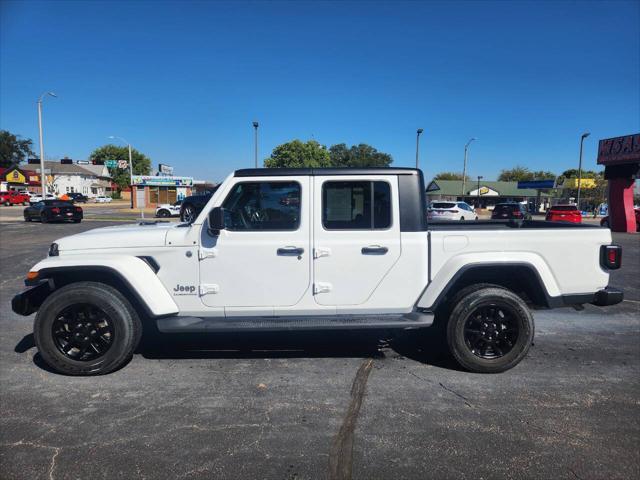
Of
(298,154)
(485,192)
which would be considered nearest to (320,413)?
(485,192)

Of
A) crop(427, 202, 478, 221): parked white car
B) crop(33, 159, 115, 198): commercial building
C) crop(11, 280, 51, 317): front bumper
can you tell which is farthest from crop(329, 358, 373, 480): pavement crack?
crop(33, 159, 115, 198): commercial building

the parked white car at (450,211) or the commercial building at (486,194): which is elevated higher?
the commercial building at (486,194)

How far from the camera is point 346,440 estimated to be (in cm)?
300

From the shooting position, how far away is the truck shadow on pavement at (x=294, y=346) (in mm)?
4574

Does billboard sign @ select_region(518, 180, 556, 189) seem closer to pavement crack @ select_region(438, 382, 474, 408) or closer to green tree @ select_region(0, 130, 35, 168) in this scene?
pavement crack @ select_region(438, 382, 474, 408)

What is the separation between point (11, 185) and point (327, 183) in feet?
283

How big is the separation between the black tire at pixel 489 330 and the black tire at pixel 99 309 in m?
3.08

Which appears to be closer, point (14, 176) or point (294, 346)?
point (294, 346)

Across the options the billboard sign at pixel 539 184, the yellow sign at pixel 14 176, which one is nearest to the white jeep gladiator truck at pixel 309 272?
the billboard sign at pixel 539 184

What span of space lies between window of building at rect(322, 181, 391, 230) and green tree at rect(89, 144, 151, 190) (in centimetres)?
10688

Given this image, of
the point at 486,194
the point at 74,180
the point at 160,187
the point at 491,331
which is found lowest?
the point at 491,331

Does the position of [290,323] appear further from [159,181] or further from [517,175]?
[517,175]

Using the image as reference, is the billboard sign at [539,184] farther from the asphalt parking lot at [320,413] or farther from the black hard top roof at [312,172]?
the black hard top roof at [312,172]

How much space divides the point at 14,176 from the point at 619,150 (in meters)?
81.5
